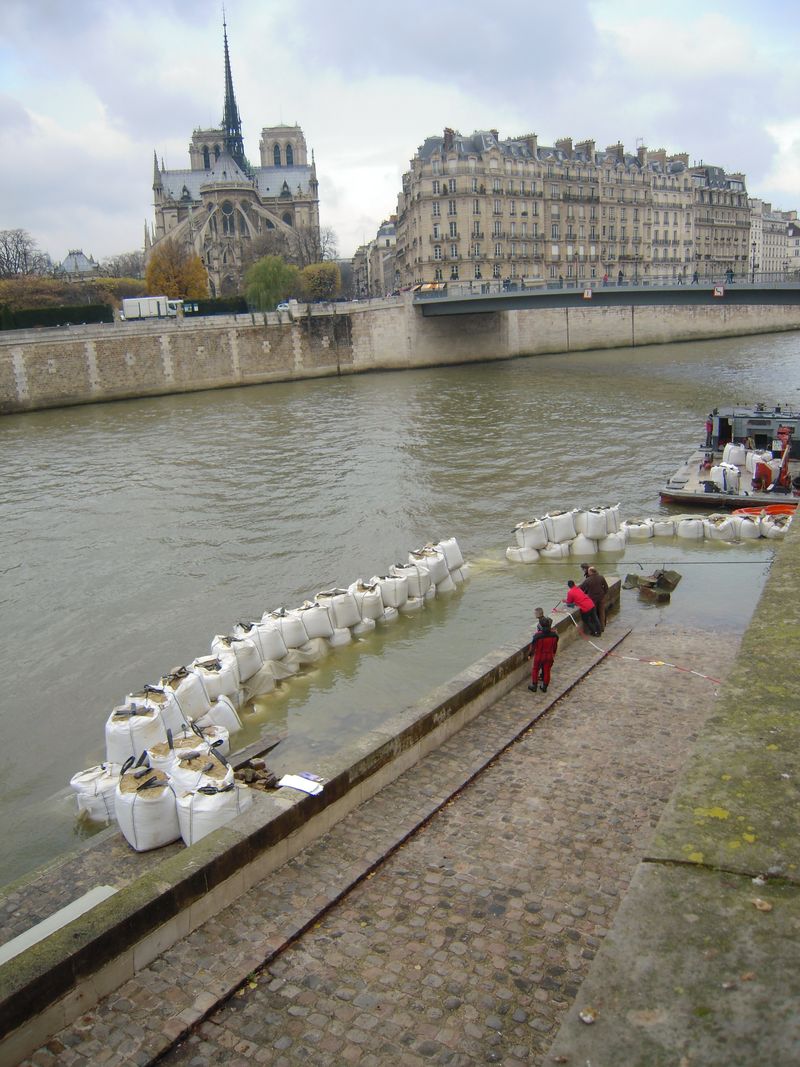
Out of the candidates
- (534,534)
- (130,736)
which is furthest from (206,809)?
(534,534)

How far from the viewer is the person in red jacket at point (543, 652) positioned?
8.88 m

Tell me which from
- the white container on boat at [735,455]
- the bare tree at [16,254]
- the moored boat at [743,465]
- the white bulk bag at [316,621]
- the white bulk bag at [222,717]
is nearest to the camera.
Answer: the white bulk bag at [222,717]

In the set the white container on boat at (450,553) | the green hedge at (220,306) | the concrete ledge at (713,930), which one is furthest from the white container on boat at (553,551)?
the green hedge at (220,306)

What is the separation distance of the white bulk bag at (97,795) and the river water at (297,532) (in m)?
0.24

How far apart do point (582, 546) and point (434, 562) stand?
12.4 feet

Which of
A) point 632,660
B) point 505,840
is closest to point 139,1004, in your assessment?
point 505,840

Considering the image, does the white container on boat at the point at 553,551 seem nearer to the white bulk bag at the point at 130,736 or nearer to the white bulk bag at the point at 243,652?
the white bulk bag at the point at 243,652

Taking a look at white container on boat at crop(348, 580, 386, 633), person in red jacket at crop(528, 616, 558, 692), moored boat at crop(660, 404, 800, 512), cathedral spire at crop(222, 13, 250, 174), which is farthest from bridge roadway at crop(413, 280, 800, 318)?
cathedral spire at crop(222, 13, 250, 174)

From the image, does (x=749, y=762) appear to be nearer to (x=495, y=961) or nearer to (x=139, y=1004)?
(x=495, y=961)

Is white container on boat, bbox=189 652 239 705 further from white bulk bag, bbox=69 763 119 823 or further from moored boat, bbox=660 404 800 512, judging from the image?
moored boat, bbox=660 404 800 512

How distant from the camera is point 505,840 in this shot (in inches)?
238

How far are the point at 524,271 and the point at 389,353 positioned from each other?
1037 inches

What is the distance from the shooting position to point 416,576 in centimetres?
1402

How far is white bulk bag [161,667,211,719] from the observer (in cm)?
969
